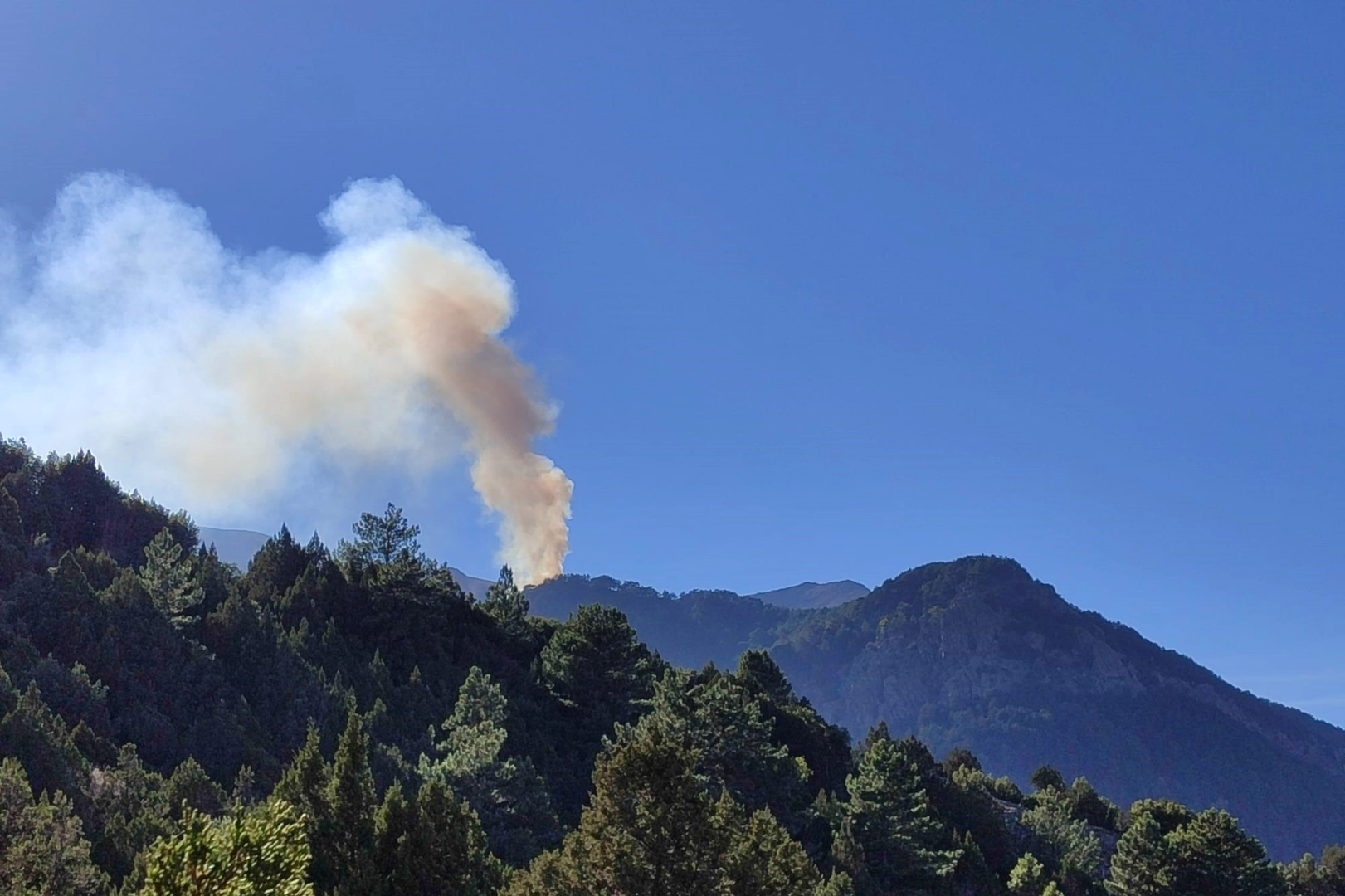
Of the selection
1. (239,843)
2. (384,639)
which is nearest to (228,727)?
(384,639)

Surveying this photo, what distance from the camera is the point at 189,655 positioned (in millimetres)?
71375

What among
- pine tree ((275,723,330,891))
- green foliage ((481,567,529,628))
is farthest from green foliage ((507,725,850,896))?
green foliage ((481,567,529,628))

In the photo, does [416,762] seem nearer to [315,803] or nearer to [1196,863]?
[315,803]

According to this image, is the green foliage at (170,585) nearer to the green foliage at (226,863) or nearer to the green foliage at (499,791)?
the green foliage at (499,791)

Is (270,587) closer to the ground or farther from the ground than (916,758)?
farther from the ground

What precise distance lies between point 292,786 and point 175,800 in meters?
15.5

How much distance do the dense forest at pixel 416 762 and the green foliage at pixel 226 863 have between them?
55mm

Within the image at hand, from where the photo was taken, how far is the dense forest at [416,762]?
100 feet

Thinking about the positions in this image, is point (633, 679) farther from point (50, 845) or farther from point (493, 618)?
point (50, 845)

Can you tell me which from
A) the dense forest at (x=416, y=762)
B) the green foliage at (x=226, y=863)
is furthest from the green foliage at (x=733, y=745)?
the green foliage at (x=226, y=863)

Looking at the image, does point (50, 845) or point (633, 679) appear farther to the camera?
point (633, 679)

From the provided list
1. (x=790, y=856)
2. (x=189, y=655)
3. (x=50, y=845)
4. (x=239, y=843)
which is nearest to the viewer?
(x=239, y=843)

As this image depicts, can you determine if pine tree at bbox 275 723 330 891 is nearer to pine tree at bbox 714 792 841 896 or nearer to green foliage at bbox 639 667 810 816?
pine tree at bbox 714 792 841 896

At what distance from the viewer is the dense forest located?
3050cm
